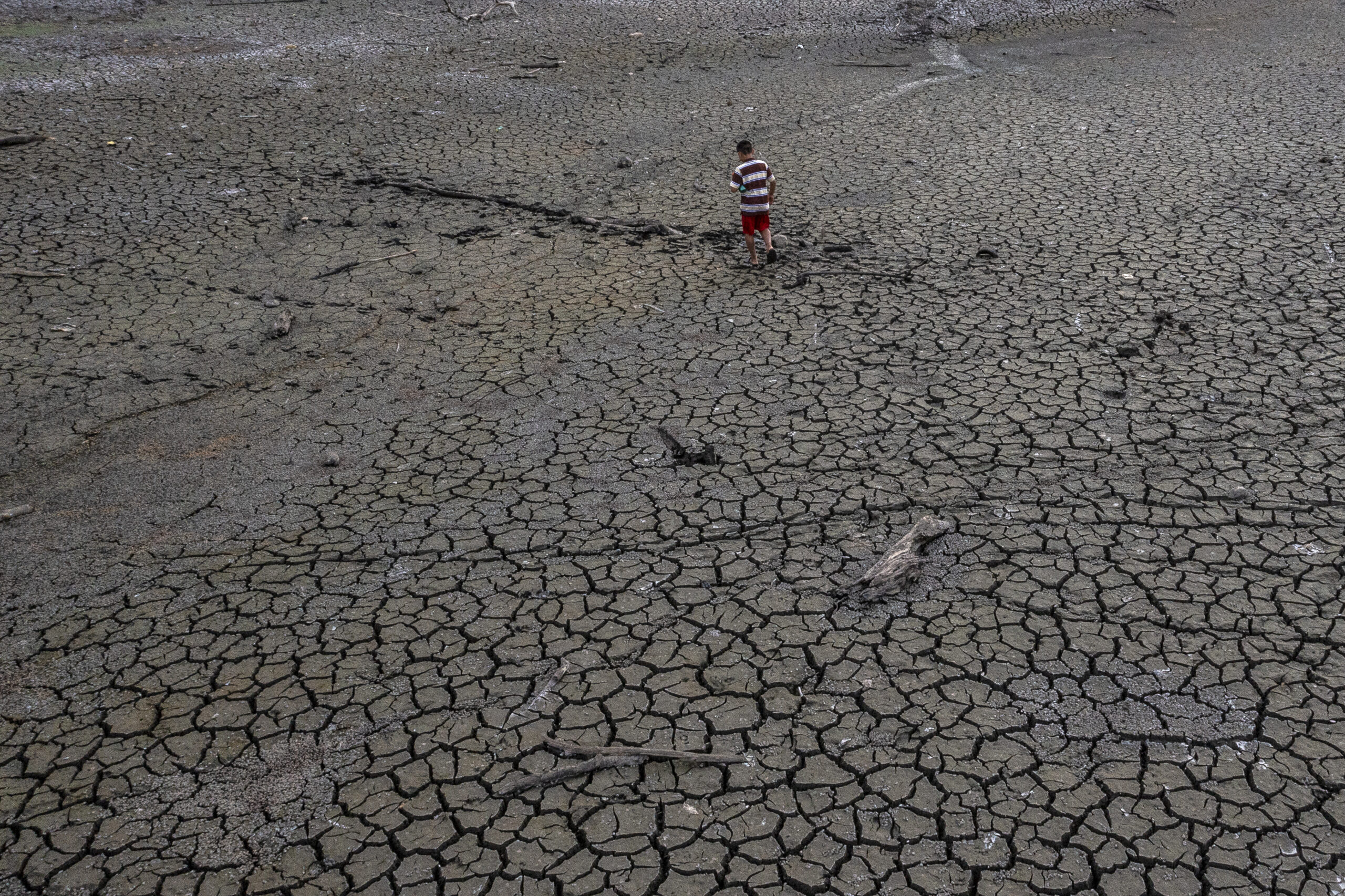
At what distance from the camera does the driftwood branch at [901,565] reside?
4.75m

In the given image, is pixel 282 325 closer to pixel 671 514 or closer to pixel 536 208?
pixel 536 208

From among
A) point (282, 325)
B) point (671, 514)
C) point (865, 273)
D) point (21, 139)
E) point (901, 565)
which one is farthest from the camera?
point (21, 139)

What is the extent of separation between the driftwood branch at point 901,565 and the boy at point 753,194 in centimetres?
355

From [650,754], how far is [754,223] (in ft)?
16.5

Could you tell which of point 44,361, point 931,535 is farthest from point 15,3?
point 931,535

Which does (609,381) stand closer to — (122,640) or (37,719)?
(122,640)

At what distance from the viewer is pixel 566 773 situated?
391 cm

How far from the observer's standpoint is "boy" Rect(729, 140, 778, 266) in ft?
25.7

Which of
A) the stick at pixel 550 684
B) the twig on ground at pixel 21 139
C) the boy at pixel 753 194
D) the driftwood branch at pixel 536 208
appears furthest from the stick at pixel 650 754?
the twig on ground at pixel 21 139

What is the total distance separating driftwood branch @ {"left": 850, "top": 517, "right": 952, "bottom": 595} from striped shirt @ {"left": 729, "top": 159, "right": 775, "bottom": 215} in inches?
144

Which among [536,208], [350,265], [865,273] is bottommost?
[865,273]

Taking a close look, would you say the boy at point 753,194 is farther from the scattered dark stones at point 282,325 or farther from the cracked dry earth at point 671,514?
the scattered dark stones at point 282,325

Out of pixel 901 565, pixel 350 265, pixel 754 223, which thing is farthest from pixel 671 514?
pixel 350 265

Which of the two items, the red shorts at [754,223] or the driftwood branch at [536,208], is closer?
the red shorts at [754,223]
